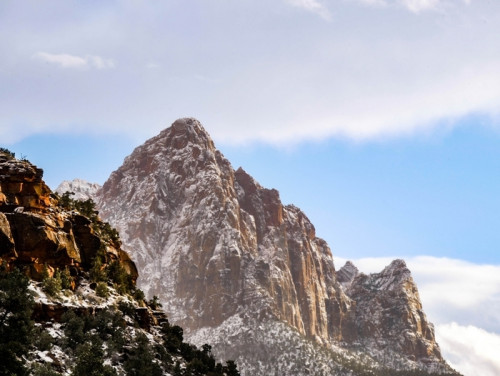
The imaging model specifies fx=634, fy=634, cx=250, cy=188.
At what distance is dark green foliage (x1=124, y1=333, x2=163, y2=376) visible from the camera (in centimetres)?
7338

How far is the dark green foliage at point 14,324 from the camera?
57.8 m

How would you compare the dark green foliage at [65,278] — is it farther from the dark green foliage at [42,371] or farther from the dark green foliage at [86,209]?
the dark green foliage at [86,209]

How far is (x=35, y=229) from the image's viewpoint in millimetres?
79812

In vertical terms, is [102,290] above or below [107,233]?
below

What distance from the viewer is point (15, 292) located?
65000 mm

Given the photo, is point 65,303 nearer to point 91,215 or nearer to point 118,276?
point 118,276

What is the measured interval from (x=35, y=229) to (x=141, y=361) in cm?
2142

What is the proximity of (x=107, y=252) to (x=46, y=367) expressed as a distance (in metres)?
37.6

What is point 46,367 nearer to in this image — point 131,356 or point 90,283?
point 131,356

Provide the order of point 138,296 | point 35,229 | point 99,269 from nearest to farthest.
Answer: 1. point 35,229
2. point 99,269
3. point 138,296

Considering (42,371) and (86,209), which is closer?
(42,371)

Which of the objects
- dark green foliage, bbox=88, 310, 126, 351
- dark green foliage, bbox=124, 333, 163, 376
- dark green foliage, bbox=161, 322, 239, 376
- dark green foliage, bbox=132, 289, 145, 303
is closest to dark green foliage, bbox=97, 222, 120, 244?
dark green foliage, bbox=132, 289, 145, 303

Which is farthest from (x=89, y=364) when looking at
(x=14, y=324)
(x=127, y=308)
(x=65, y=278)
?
(x=127, y=308)

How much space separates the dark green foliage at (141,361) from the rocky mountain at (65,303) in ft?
0.38
